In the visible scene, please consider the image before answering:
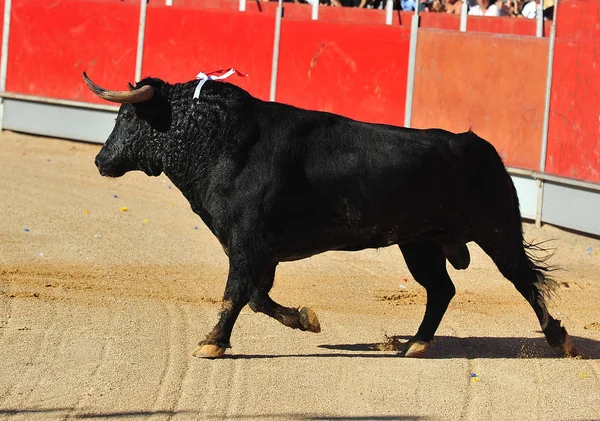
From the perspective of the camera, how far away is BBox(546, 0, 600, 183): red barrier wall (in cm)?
1171

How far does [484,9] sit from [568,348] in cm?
913

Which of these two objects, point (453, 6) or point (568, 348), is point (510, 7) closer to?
point (453, 6)

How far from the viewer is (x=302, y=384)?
626cm

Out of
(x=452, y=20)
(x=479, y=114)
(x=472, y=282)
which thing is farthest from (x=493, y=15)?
(x=472, y=282)

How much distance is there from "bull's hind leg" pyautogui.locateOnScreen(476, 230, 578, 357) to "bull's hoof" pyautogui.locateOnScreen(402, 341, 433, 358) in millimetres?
752

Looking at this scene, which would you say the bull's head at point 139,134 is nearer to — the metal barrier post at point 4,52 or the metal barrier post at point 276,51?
the metal barrier post at point 276,51

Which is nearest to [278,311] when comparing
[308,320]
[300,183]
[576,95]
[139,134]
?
[308,320]

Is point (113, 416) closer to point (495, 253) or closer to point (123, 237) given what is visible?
point (495, 253)

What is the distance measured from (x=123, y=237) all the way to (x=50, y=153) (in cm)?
525

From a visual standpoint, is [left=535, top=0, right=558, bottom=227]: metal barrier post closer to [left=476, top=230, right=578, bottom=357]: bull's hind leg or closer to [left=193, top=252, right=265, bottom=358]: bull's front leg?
[left=476, top=230, right=578, bottom=357]: bull's hind leg

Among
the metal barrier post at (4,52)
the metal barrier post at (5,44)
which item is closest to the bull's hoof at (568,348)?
the metal barrier post at (4,52)

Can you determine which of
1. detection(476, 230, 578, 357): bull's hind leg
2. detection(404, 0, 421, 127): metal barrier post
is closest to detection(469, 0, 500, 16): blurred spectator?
detection(404, 0, 421, 127): metal barrier post

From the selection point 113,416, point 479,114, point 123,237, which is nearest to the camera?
point 113,416

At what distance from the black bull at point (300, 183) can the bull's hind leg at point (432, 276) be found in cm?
2
